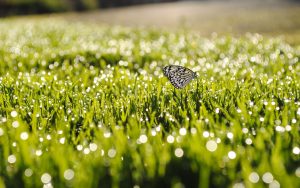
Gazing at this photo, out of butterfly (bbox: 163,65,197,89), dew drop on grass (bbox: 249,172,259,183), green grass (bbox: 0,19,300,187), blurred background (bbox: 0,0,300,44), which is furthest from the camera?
blurred background (bbox: 0,0,300,44)

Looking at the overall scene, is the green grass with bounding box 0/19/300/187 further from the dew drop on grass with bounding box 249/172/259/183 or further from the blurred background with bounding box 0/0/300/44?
the blurred background with bounding box 0/0/300/44

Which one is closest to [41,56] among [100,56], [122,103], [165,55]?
[100,56]

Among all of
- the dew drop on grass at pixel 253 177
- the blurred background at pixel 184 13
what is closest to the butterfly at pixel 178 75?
the dew drop on grass at pixel 253 177

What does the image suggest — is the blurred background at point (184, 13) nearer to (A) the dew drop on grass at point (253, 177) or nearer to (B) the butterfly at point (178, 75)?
(B) the butterfly at point (178, 75)

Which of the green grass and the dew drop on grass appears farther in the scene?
the green grass

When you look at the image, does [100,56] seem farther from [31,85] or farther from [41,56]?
[31,85]

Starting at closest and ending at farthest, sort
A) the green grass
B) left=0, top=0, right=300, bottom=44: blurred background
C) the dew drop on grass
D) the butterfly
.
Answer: the dew drop on grass, the green grass, the butterfly, left=0, top=0, right=300, bottom=44: blurred background

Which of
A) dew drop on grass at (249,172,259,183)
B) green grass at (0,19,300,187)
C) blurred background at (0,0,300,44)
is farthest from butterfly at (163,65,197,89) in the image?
blurred background at (0,0,300,44)

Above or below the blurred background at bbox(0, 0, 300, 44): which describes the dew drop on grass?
above
